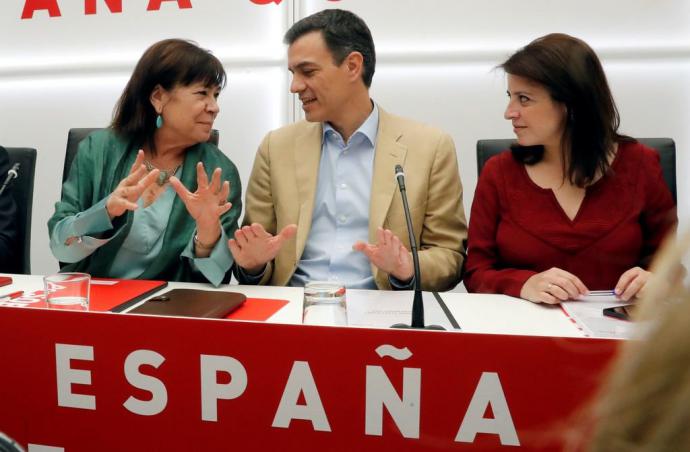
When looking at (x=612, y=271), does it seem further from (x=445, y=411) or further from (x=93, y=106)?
(x=93, y=106)

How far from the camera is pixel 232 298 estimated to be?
1.19m

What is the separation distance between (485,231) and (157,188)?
35.0 inches

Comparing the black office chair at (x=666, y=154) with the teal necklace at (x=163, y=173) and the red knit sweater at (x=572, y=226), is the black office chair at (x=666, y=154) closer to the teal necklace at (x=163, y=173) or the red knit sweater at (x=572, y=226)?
the red knit sweater at (x=572, y=226)

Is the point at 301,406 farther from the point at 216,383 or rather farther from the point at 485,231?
the point at 485,231

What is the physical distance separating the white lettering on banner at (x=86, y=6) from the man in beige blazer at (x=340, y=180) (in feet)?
3.84

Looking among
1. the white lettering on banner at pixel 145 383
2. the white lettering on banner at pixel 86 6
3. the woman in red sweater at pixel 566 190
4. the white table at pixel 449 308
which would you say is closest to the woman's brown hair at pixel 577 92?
the woman in red sweater at pixel 566 190

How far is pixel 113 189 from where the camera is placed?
5.28 ft

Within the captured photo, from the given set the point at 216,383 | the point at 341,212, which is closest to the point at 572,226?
the point at 341,212

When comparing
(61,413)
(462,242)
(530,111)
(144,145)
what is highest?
(530,111)

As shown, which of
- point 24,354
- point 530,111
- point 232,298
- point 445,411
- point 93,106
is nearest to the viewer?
point 445,411

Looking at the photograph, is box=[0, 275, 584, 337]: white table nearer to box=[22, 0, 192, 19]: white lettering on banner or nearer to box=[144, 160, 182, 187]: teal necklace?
box=[144, 160, 182, 187]: teal necklace

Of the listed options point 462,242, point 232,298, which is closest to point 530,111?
point 462,242

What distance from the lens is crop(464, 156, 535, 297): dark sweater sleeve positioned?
1.47 m

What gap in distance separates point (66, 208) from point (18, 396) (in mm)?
757
